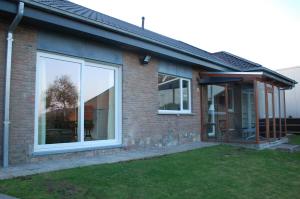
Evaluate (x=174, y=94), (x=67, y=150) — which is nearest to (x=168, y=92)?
(x=174, y=94)

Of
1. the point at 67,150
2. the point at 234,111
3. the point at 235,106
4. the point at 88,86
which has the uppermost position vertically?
the point at 88,86

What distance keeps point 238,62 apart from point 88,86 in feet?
Result: 36.2

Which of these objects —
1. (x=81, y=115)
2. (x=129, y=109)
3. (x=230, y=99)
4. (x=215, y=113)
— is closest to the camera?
(x=81, y=115)

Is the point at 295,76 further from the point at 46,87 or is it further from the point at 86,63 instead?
the point at 46,87

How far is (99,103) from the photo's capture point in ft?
29.3

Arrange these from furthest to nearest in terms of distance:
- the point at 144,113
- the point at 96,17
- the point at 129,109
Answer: the point at 144,113
the point at 129,109
the point at 96,17

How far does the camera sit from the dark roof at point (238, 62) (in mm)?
15730

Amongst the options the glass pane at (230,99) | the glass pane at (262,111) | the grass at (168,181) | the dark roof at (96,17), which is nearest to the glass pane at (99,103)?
the dark roof at (96,17)

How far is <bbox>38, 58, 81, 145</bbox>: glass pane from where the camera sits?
741 centimetres

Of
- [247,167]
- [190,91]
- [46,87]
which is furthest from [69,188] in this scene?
[190,91]

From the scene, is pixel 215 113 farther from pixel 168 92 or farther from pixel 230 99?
pixel 168 92

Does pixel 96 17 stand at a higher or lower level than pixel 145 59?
higher

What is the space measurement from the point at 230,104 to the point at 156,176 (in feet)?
33.7

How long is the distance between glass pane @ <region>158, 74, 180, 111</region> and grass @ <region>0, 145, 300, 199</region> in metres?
3.48
